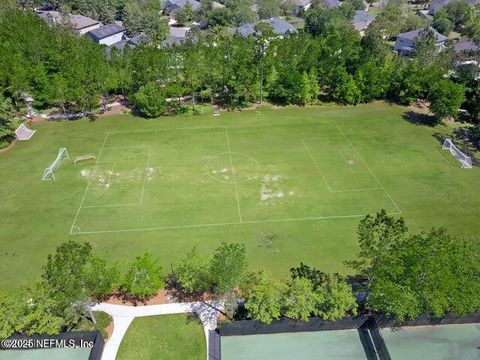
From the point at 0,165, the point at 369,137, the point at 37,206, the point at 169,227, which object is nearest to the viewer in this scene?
the point at 169,227

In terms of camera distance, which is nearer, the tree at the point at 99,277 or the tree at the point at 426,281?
the tree at the point at 426,281

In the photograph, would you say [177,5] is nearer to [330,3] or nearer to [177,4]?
[177,4]

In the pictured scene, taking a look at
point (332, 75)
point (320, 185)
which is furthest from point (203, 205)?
point (332, 75)

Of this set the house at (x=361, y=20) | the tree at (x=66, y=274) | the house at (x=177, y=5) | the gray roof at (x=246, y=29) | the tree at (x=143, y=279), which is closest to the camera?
the tree at (x=66, y=274)

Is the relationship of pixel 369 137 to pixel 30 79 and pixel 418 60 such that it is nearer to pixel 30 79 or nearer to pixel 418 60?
pixel 418 60

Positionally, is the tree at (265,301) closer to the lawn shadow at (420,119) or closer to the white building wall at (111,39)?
the lawn shadow at (420,119)

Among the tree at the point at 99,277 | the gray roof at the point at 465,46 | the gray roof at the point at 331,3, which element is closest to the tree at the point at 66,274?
the tree at the point at 99,277

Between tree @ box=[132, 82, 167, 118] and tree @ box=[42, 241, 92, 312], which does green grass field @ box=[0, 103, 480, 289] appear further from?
tree @ box=[42, 241, 92, 312]
